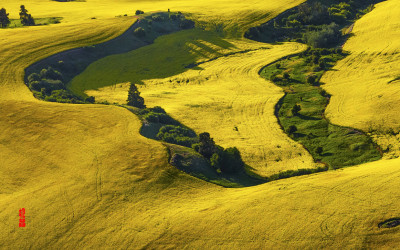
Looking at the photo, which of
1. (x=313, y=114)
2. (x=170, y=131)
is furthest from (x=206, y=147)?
(x=313, y=114)

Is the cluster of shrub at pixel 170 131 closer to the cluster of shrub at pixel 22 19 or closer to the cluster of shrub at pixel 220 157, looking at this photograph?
the cluster of shrub at pixel 220 157

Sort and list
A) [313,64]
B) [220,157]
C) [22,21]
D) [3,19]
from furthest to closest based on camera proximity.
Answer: [22,21], [3,19], [313,64], [220,157]

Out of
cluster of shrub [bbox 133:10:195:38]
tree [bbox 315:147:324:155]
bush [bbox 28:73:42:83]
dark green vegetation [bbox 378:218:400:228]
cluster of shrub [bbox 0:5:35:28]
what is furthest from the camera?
cluster of shrub [bbox 0:5:35:28]

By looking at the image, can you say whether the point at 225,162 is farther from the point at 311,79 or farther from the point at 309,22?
the point at 309,22

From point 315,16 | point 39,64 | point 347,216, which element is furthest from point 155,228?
point 315,16

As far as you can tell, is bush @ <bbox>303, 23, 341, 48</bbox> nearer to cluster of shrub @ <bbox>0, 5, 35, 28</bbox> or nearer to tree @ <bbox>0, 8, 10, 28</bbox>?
cluster of shrub @ <bbox>0, 5, 35, 28</bbox>

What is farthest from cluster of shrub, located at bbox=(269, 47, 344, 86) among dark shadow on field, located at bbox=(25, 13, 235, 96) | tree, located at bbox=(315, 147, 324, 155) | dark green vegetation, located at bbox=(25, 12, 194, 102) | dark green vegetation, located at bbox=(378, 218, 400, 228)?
dark green vegetation, located at bbox=(378, 218, 400, 228)

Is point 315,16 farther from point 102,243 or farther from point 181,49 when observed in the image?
point 102,243
